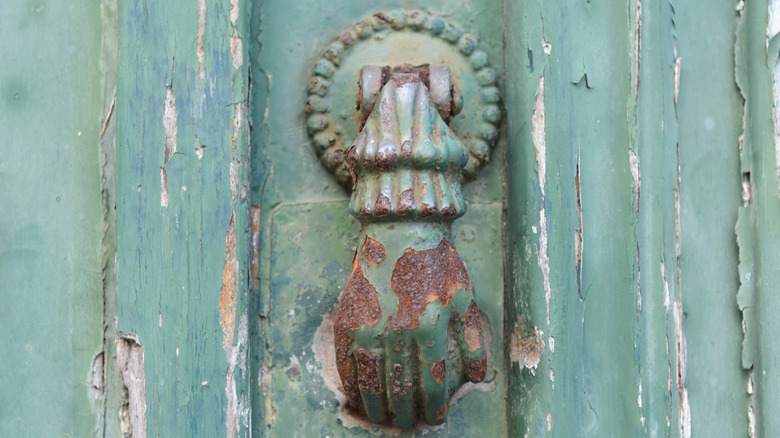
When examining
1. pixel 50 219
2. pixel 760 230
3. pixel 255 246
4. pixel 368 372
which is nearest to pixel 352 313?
pixel 368 372

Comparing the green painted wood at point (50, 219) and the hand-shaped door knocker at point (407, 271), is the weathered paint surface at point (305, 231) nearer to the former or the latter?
the hand-shaped door knocker at point (407, 271)

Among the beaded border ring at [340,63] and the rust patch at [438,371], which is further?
the beaded border ring at [340,63]

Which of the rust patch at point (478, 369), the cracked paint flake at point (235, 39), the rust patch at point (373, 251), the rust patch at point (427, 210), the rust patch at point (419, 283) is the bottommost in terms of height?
the rust patch at point (478, 369)

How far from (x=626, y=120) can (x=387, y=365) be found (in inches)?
15.4

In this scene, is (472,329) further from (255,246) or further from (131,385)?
(131,385)

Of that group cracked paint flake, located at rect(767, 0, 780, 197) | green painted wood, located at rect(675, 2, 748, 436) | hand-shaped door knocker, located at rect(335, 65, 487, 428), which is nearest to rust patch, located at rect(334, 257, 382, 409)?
hand-shaped door knocker, located at rect(335, 65, 487, 428)

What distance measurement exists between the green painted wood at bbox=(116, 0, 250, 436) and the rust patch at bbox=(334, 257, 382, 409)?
0.36ft

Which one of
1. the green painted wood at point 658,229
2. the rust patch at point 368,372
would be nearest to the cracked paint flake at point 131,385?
the rust patch at point 368,372

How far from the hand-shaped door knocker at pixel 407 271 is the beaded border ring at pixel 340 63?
8 centimetres

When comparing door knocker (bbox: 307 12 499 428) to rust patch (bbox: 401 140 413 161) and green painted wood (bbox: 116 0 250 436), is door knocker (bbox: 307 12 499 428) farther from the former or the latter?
green painted wood (bbox: 116 0 250 436)

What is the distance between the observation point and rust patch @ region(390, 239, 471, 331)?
76cm

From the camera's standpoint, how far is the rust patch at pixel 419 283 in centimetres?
76

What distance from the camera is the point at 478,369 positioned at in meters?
0.80

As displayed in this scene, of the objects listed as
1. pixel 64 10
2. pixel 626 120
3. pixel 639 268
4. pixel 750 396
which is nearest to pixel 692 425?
pixel 750 396
